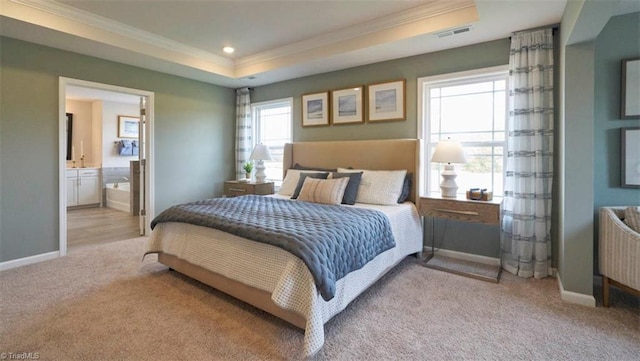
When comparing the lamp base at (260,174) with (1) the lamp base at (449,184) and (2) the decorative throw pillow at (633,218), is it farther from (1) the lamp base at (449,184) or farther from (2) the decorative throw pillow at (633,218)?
(2) the decorative throw pillow at (633,218)

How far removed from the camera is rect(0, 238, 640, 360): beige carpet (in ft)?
6.14

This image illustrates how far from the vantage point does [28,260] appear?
11.1ft

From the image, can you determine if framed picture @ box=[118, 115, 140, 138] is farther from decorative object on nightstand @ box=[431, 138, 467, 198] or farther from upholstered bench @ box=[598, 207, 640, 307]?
upholstered bench @ box=[598, 207, 640, 307]

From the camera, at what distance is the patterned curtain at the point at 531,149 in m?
2.97

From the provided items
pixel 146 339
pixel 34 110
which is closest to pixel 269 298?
pixel 146 339

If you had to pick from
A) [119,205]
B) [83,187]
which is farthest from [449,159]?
[83,187]

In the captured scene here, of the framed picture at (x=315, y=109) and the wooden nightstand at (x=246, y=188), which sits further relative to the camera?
the wooden nightstand at (x=246, y=188)

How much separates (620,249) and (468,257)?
136 cm

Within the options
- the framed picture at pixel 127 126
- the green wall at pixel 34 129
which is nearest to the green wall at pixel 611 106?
the green wall at pixel 34 129

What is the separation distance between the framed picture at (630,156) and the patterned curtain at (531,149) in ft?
1.68

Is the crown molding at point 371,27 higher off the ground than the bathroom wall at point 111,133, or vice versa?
the crown molding at point 371,27

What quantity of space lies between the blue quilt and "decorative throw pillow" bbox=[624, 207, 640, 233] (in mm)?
1824

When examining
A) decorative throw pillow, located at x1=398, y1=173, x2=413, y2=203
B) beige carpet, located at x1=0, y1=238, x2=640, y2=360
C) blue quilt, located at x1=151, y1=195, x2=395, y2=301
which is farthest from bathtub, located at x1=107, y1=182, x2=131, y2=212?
decorative throw pillow, located at x1=398, y1=173, x2=413, y2=203

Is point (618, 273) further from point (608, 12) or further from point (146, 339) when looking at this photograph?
point (146, 339)
